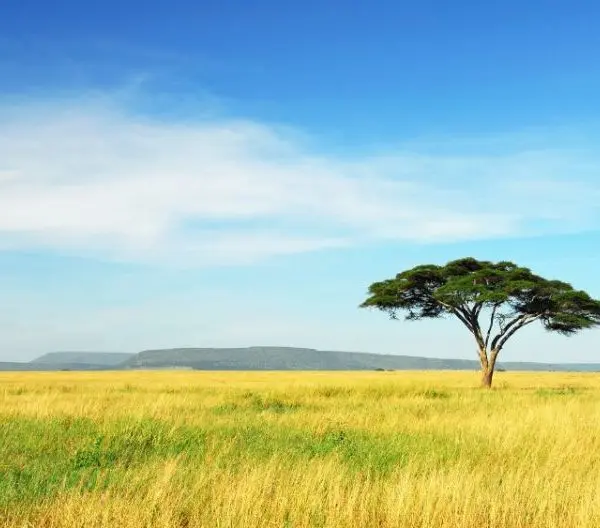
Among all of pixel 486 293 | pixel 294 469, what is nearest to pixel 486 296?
pixel 486 293

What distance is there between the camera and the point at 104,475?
8.30 metres

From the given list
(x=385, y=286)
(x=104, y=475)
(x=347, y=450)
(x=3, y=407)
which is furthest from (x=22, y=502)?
(x=385, y=286)

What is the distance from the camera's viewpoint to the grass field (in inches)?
261

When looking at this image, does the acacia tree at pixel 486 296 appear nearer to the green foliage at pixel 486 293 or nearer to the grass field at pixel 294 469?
the green foliage at pixel 486 293

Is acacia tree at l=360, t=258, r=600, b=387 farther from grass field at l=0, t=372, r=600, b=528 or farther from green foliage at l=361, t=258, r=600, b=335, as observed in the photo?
grass field at l=0, t=372, r=600, b=528

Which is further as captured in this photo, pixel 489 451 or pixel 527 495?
pixel 489 451

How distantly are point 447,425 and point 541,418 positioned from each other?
2842mm

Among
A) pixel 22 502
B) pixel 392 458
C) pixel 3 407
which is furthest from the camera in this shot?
pixel 3 407

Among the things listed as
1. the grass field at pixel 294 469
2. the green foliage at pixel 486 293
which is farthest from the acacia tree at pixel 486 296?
the grass field at pixel 294 469

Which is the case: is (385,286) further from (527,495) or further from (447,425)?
(527,495)

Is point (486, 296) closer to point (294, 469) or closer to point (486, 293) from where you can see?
point (486, 293)

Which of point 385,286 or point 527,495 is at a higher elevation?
point 385,286

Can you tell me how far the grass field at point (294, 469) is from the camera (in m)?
6.63

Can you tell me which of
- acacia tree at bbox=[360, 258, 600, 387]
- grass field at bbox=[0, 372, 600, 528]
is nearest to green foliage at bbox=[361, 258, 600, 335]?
acacia tree at bbox=[360, 258, 600, 387]
